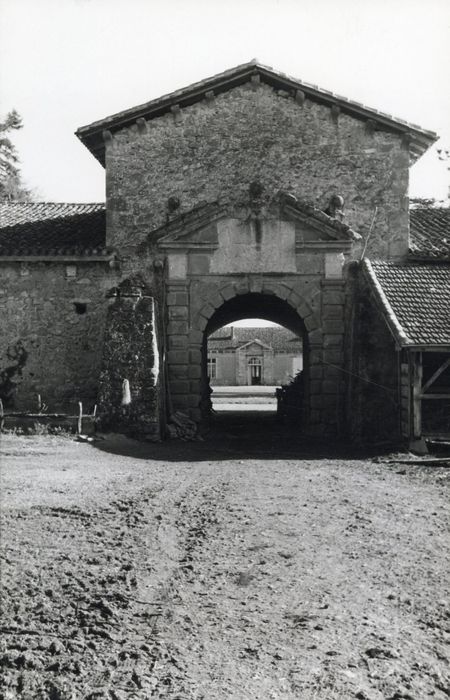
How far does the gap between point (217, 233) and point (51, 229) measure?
13.5 ft

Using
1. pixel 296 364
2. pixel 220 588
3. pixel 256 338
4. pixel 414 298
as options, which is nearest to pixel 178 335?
pixel 414 298

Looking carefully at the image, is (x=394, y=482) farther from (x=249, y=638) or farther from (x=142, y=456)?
(x=249, y=638)

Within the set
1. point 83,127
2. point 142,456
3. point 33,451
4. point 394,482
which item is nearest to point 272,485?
point 394,482

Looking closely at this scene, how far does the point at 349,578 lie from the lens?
5.17 meters

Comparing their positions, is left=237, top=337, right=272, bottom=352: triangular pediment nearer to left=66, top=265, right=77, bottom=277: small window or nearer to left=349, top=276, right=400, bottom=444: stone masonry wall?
left=66, top=265, right=77, bottom=277: small window

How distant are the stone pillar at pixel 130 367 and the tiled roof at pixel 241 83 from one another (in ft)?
12.2

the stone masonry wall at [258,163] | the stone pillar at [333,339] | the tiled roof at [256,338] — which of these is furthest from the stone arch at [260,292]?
the tiled roof at [256,338]

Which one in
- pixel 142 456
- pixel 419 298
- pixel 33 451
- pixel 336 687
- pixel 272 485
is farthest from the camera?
pixel 419 298

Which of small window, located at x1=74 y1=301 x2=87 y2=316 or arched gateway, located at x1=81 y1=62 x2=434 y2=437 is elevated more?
arched gateway, located at x1=81 y1=62 x2=434 y2=437

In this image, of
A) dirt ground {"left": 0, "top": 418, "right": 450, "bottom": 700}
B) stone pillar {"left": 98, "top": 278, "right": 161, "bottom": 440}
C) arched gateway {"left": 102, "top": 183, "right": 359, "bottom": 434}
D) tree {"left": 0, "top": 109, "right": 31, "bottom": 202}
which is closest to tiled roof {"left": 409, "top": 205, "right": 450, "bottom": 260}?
arched gateway {"left": 102, "top": 183, "right": 359, "bottom": 434}

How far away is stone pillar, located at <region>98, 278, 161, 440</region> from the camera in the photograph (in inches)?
494

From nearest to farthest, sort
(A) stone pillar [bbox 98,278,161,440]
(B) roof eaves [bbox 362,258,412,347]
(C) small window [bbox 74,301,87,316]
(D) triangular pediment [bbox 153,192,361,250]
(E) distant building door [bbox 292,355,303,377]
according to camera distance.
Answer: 1. (B) roof eaves [bbox 362,258,412,347]
2. (A) stone pillar [bbox 98,278,161,440]
3. (D) triangular pediment [bbox 153,192,361,250]
4. (C) small window [bbox 74,301,87,316]
5. (E) distant building door [bbox 292,355,303,377]

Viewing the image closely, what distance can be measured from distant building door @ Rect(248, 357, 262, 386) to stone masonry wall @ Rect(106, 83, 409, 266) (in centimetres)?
3881

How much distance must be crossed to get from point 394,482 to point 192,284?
680 cm
